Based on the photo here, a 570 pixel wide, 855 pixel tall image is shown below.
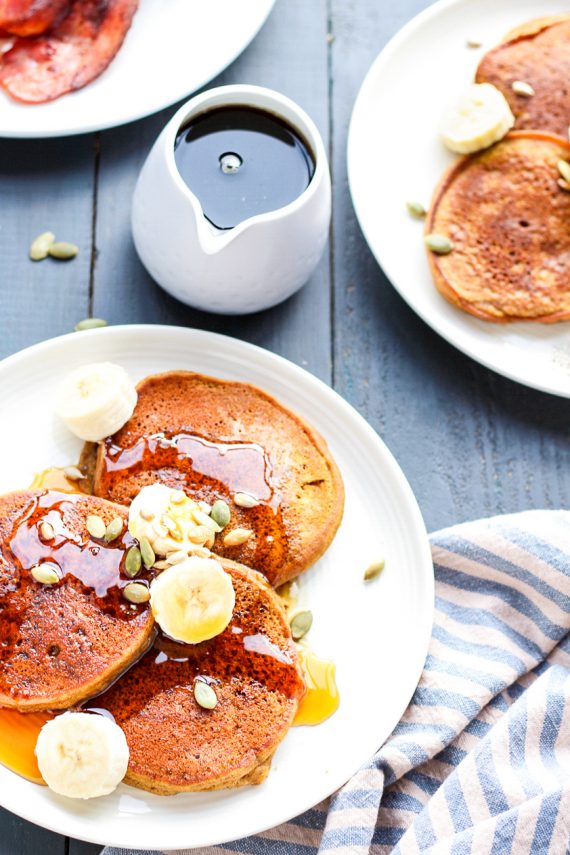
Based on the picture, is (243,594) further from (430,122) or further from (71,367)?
(430,122)

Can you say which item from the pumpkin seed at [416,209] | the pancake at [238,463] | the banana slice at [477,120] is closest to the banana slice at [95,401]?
the pancake at [238,463]

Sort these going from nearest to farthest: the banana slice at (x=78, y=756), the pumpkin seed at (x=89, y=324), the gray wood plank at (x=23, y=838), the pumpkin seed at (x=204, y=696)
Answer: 1. the banana slice at (x=78, y=756)
2. the pumpkin seed at (x=204, y=696)
3. the gray wood plank at (x=23, y=838)
4. the pumpkin seed at (x=89, y=324)

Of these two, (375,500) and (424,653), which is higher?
(375,500)

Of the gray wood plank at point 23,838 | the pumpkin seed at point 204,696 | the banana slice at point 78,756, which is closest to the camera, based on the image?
the banana slice at point 78,756

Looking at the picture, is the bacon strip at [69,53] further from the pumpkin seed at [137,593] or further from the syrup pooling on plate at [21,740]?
the syrup pooling on plate at [21,740]

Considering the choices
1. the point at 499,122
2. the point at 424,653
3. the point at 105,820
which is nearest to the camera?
the point at 105,820

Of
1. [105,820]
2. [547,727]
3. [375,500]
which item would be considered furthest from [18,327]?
[547,727]
